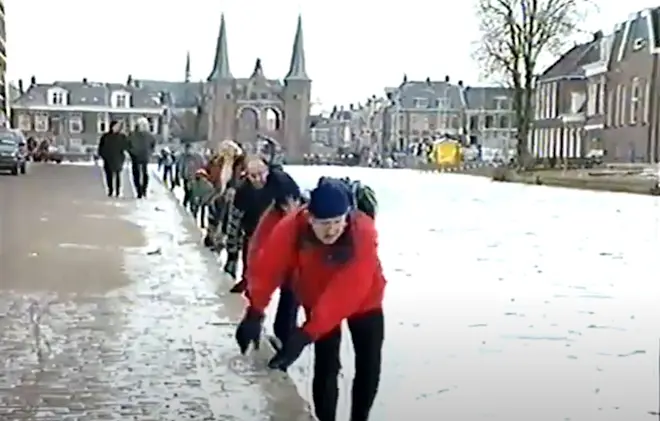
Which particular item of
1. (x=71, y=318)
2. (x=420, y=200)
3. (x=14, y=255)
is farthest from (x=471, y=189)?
(x=71, y=318)

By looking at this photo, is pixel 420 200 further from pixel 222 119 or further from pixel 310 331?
pixel 310 331

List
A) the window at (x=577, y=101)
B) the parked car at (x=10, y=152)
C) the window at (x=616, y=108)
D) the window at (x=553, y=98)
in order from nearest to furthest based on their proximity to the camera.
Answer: the parked car at (x=10, y=152) < the window at (x=616, y=108) < the window at (x=577, y=101) < the window at (x=553, y=98)

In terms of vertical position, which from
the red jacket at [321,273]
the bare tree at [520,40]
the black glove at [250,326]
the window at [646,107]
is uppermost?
the bare tree at [520,40]

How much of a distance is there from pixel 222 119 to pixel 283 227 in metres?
16.7

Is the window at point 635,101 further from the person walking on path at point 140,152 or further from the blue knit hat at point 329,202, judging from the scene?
the blue knit hat at point 329,202

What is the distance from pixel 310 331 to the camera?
4.64 metres

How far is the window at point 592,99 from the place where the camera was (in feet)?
186

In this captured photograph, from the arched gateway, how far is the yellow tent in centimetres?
3286

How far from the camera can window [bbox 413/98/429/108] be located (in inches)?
2315

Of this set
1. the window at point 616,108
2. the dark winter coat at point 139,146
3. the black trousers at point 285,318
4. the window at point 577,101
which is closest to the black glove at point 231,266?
the black trousers at point 285,318

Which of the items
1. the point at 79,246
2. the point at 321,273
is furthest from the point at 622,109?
the point at 321,273

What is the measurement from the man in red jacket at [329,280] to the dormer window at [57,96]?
5687 cm

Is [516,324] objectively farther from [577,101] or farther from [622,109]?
[577,101]

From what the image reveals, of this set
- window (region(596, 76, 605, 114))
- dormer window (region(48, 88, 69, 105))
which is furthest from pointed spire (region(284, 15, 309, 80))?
dormer window (region(48, 88, 69, 105))
